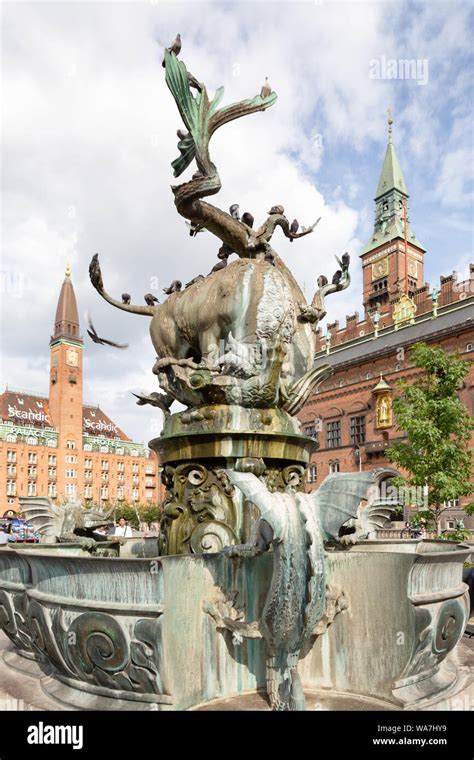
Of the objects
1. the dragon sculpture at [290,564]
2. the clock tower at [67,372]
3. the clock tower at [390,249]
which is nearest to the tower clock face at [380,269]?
the clock tower at [390,249]

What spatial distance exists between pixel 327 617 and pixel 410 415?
1498 cm

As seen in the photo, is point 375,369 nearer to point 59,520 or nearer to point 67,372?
point 59,520

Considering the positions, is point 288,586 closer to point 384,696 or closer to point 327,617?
point 327,617

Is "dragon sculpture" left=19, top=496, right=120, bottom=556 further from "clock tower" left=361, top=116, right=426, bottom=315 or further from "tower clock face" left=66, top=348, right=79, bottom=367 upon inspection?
"tower clock face" left=66, top=348, right=79, bottom=367

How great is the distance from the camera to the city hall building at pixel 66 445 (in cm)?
8050

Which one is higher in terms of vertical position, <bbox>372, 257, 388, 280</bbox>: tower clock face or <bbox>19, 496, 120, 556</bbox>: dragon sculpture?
<bbox>372, 257, 388, 280</bbox>: tower clock face

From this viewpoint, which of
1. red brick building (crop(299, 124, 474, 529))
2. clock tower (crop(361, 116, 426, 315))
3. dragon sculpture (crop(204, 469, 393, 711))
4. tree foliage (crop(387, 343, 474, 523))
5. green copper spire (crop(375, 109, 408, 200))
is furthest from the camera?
green copper spire (crop(375, 109, 408, 200))

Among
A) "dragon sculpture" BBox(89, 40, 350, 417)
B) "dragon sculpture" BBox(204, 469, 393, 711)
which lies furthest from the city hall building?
"dragon sculpture" BBox(204, 469, 393, 711)

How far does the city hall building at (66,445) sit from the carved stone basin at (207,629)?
7819cm

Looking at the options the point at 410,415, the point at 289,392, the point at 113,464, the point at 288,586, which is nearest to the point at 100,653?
the point at 288,586

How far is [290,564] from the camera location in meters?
3.92

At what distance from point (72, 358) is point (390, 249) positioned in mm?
54831

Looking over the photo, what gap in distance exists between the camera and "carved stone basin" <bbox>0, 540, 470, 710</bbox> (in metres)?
3.95
